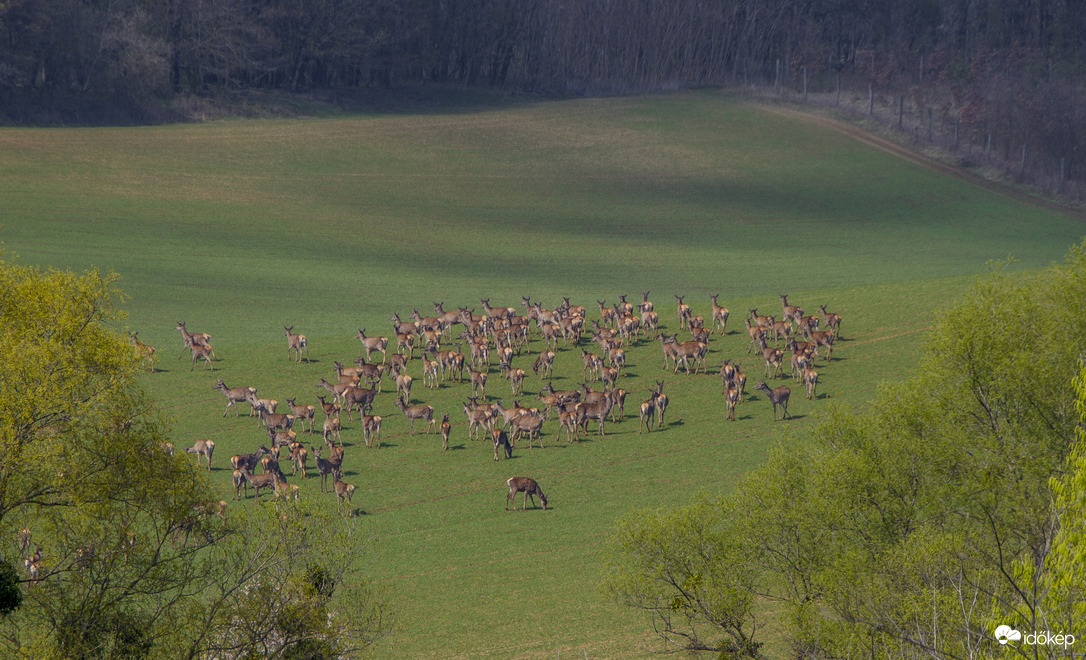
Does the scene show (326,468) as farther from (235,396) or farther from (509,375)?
(509,375)

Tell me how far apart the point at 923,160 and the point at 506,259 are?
41000mm

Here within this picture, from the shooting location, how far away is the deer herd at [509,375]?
1396 inches

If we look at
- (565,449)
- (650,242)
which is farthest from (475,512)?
(650,242)

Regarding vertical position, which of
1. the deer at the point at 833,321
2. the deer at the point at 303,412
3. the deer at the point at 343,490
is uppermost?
the deer at the point at 833,321

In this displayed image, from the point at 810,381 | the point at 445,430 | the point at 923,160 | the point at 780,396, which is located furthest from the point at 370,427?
the point at 923,160

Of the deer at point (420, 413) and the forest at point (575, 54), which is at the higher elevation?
the forest at point (575, 54)

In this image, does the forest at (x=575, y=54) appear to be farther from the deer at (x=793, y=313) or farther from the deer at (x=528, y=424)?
the deer at (x=528, y=424)

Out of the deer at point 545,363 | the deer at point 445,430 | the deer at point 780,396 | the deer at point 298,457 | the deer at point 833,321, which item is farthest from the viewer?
the deer at point 833,321

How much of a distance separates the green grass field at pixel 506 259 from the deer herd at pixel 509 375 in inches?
25.3

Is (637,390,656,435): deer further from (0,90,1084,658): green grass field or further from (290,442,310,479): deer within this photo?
(290,442,310,479): deer

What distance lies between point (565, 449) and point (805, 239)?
4456cm

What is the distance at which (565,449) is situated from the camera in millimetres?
36344

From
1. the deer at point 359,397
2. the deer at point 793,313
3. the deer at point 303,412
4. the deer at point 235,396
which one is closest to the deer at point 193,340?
the deer at point 235,396

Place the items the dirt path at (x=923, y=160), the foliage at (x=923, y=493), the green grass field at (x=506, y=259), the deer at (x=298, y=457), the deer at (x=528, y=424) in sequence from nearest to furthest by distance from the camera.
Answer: the foliage at (x=923, y=493)
the green grass field at (x=506, y=259)
the deer at (x=298, y=457)
the deer at (x=528, y=424)
the dirt path at (x=923, y=160)
